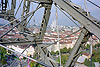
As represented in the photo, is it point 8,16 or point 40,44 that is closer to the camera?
point 40,44

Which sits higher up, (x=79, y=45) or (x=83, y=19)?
(x=83, y=19)

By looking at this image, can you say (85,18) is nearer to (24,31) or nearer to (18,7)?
(24,31)

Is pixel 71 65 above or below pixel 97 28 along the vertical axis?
below

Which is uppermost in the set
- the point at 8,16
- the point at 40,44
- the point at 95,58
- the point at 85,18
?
the point at 85,18

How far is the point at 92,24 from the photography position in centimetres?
92

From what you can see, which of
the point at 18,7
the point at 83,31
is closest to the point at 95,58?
the point at 18,7

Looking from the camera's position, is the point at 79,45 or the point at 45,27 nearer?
the point at 79,45

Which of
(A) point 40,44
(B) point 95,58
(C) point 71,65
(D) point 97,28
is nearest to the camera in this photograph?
(D) point 97,28

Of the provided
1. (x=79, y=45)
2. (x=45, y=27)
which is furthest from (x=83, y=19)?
(x=45, y=27)

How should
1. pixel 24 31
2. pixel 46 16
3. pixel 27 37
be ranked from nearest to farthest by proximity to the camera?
pixel 46 16, pixel 27 37, pixel 24 31

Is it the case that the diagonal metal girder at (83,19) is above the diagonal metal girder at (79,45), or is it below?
above

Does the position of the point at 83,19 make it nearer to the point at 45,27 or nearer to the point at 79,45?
the point at 79,45

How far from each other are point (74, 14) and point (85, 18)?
94 millimetres

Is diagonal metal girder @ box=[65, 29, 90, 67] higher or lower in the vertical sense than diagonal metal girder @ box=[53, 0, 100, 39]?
lower
